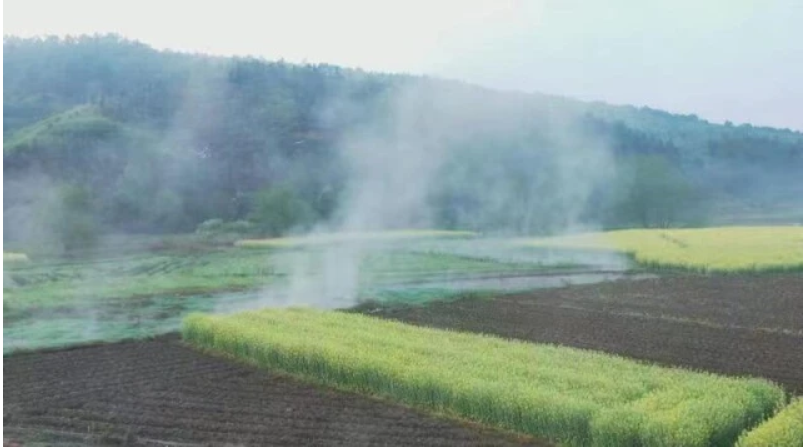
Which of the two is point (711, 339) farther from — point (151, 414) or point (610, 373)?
point (151, 414)

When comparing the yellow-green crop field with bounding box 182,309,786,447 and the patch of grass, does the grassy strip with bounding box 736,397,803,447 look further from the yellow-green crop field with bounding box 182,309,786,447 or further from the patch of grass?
the patch of grass

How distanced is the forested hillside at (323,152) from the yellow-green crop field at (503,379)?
68cm

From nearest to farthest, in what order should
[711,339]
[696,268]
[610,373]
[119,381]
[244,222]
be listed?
[610,373] < [119,381] < [711,339] < [244,222] < [696,268]

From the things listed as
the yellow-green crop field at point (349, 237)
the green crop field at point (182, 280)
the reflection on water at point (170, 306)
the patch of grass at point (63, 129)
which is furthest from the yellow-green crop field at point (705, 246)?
the patch of grass at point (63, 129)

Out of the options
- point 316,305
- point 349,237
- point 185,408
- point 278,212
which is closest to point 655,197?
point 349,237

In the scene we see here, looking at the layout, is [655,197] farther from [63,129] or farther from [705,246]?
[63,129]

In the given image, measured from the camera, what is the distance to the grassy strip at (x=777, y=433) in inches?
138

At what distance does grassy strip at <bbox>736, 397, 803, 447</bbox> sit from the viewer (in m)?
3.49

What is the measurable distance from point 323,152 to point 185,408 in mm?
1832

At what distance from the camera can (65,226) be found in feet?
17.5

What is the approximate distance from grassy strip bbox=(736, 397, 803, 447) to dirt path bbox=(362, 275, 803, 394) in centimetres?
92

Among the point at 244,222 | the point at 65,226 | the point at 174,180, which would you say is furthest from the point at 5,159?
the point at 244,222

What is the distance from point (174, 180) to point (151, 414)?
151 cm

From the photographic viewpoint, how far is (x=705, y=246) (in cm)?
626
